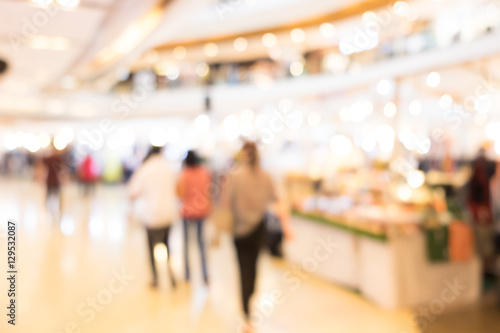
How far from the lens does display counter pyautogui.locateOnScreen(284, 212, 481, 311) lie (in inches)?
183

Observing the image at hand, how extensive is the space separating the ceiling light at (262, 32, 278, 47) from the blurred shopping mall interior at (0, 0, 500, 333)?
149 millimetres

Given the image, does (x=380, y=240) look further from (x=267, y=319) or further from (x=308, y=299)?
(x=267, y=319)

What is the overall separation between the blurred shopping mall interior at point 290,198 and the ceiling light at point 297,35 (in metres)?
0.17

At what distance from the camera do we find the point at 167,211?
4.98 m

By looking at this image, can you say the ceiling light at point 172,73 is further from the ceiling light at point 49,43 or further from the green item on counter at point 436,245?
the green item on counter at point 436,245

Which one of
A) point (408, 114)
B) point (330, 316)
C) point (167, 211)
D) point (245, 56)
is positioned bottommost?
point (330, 316)

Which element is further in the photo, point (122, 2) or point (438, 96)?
point (438, 96)

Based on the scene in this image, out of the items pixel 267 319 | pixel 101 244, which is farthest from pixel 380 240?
pixel 101 244

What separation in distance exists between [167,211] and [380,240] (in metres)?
2.27

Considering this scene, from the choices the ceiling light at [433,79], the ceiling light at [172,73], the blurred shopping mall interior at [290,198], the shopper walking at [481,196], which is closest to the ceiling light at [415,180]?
the blurred shopping mall interior at [290,198]

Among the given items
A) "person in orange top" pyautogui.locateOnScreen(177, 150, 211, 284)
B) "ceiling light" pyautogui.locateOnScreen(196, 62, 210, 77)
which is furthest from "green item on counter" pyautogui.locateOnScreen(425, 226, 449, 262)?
"ceiling light" pyautogui.locateOnScreen(196, 62, 210, 77)

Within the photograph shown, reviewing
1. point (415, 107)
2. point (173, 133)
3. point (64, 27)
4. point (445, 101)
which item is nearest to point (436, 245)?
point (64, 27)

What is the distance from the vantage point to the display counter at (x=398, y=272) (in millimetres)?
4641

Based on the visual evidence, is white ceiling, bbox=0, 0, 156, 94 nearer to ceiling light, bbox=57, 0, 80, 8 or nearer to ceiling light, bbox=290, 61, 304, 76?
ceiling light, bbox=57, 0, 80, 8
